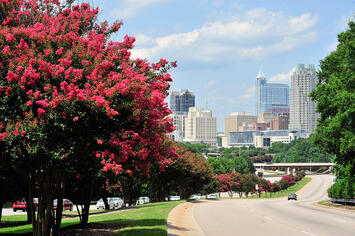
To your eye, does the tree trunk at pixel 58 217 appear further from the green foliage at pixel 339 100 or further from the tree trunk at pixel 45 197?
the green foliage at pixel 339 100

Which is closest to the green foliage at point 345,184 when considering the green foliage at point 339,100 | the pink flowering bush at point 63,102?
the green foliage at point 339,100

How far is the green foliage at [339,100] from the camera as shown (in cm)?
2818

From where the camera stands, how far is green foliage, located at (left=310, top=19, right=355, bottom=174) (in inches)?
1110

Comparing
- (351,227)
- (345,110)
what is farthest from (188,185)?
(351,227)

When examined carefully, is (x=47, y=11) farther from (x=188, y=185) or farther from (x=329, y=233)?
(x=188, y=185)

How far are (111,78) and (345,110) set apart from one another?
20.6 meters

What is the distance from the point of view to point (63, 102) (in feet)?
34.9

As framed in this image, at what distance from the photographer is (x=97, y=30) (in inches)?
612

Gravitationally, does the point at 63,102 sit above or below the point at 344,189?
above

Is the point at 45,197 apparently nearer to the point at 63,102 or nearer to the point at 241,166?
the point at 63,102

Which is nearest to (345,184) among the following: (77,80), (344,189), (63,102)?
(344,189)

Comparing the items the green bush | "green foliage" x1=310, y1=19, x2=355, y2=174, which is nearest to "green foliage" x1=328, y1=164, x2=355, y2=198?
the green bush

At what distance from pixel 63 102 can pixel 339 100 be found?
21.6 metres

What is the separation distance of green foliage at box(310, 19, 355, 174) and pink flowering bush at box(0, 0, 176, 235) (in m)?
17.7
